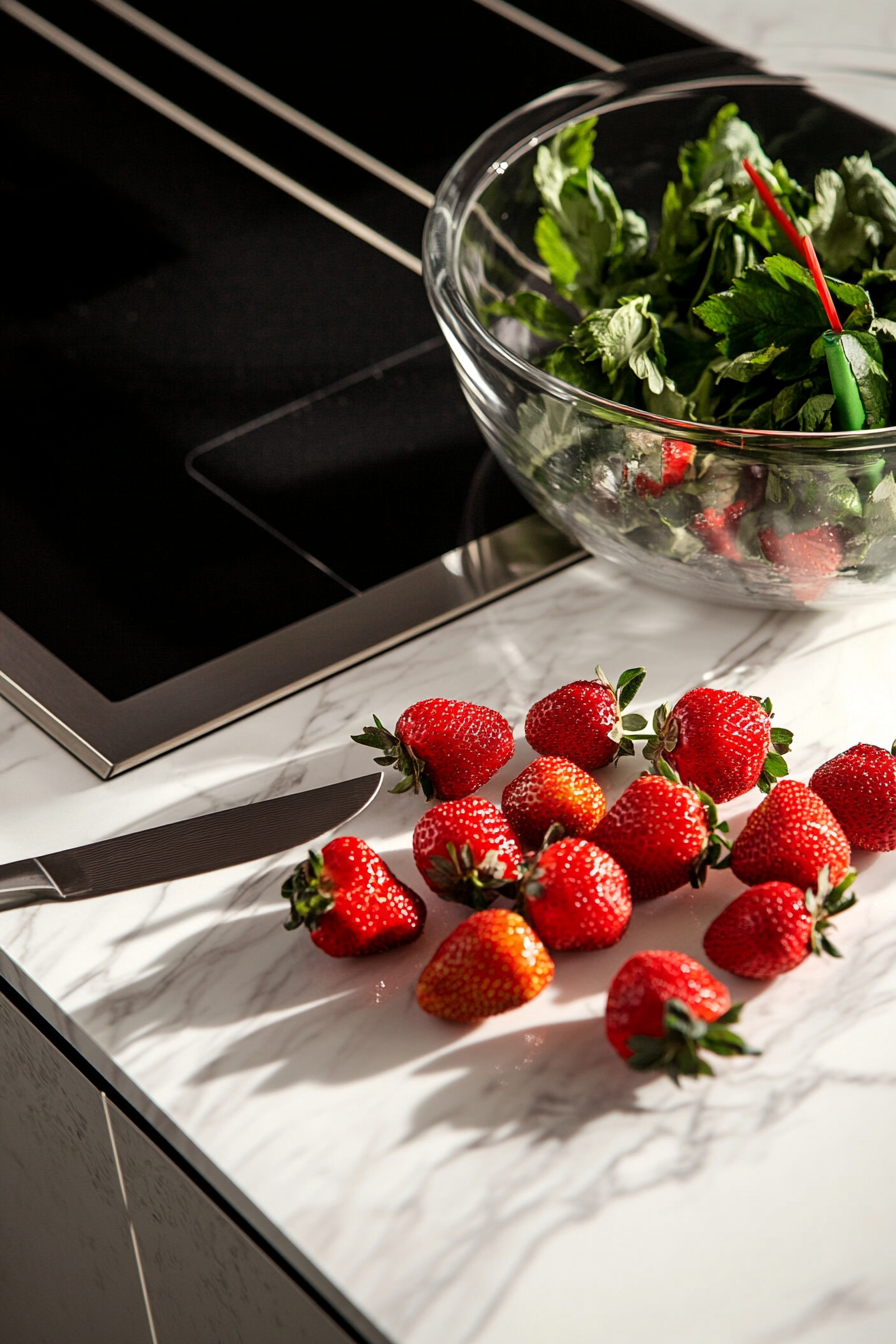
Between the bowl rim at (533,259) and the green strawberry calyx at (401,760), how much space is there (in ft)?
0.79

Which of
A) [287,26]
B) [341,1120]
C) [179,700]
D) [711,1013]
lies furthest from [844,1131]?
[287,26]

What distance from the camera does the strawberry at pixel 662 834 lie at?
74cm

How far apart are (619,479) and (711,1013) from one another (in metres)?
0.36

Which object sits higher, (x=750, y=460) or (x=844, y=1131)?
(x=750, y=460)

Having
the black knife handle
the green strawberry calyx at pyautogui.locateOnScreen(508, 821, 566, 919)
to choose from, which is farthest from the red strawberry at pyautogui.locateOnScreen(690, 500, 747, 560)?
the black knife handle

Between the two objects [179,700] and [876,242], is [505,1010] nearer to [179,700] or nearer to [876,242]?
[179,700]

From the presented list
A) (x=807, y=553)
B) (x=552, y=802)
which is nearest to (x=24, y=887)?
(x=552, y=802)

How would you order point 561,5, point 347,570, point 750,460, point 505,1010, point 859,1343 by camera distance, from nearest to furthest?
point 859,1343 → point 505,1010 → point 750,460 → point 347,570 → point 561,5

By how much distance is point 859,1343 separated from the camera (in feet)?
1.95

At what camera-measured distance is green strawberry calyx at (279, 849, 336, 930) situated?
71 centimetres

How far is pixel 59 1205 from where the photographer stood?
91cm

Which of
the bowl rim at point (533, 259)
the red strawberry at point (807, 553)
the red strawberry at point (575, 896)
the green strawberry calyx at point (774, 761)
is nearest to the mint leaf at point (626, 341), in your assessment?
→ the bowl rim at point (533, 259)

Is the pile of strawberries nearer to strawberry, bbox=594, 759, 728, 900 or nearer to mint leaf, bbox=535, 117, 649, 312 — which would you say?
strawberry, bbox=594, 759, 728, 900

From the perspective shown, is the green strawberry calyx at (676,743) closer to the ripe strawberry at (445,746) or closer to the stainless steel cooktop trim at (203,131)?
the ripe strawberry at (445,746)
